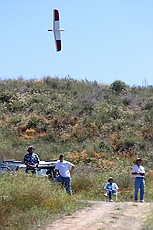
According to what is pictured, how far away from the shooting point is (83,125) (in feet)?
103

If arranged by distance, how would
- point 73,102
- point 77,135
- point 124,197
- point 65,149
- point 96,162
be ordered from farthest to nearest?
point 73,102, point 77,135, point 65,149, point 96,162, point 124,197

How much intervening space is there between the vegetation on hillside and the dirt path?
562cm

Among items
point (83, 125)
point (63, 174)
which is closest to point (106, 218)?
point (63, 174)

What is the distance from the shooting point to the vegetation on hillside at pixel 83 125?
24.4 meters

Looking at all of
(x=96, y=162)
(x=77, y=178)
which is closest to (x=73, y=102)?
(x=96, y=162)

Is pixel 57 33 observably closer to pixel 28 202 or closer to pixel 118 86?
pixel 28 202

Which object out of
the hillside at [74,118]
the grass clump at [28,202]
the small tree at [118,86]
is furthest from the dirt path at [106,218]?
the small tree at [118,86]

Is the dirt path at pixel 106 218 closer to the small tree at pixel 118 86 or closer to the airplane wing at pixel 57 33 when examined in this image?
the airplane wing at pixel 57 33

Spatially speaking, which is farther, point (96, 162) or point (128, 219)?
point (96, 162)

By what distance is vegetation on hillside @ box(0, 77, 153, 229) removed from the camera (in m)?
24.4

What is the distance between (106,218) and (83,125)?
20466 mm

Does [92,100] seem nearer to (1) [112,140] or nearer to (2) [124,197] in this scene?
(1) [112,140]

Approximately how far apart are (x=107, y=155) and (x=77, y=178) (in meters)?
7.71

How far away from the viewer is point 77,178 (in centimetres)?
1917
